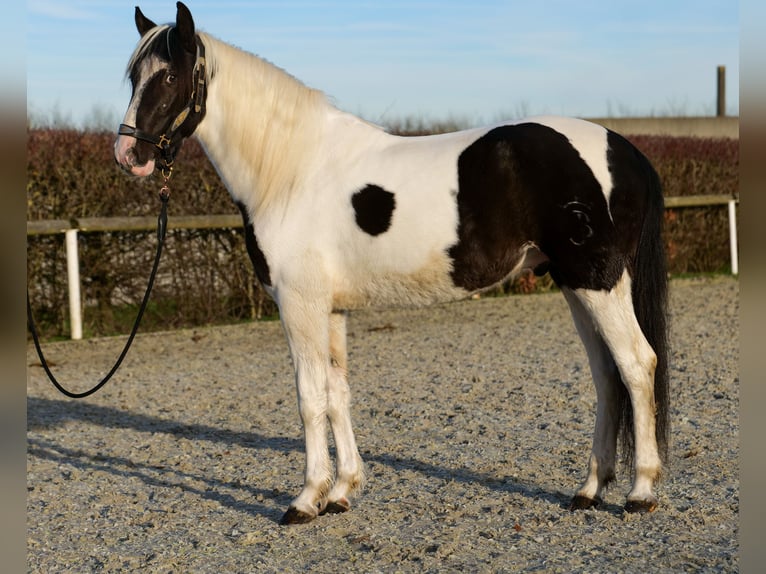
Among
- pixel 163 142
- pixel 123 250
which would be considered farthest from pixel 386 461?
pixel 123 250

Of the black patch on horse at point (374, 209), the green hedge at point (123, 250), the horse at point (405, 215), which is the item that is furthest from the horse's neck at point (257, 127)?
the green hedge at point (123, 250)

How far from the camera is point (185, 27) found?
13.5 ft

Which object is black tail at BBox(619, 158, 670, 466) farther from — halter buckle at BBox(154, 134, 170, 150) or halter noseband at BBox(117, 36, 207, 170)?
halter buckle at BBox(154, 134, 170, 150)

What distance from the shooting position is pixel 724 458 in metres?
5.14

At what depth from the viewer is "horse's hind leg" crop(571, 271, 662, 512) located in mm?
4027

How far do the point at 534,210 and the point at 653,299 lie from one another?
72cm

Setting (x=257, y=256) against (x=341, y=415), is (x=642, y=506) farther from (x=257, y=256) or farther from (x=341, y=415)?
(x=257, y=256)

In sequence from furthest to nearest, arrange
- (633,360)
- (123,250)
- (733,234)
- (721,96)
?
(721,96) < (733,234) < (123,250) < (633,360)

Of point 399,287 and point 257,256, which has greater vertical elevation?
point 257,256

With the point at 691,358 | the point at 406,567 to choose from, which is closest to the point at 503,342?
the point at 691,358

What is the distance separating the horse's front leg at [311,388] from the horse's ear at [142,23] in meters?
1.57

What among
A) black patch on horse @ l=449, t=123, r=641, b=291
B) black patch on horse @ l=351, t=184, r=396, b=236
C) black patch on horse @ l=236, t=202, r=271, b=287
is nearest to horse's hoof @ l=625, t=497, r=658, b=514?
black patch on horse @ l=449, t=123, r=641, b=291

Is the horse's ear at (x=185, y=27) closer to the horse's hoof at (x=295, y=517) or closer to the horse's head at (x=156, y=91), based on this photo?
the horse's head at (x=156, y=91)

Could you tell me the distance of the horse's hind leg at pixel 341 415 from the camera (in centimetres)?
454
